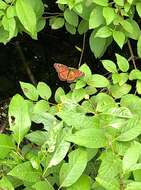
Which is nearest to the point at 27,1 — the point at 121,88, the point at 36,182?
the point at 121,88

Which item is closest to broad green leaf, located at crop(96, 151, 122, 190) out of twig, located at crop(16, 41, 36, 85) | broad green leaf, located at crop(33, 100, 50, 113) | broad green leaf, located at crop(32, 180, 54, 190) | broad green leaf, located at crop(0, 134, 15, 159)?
broad green leaf, located at crop(32, 180, 54, 190)

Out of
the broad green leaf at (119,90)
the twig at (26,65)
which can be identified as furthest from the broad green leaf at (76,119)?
the twig at (26,65)

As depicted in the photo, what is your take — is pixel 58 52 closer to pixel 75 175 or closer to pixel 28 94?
pixel 28 94

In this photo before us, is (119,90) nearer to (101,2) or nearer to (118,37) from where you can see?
(118,37)

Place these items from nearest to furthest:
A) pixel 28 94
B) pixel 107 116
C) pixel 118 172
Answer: pixel 118 172
pixel 107 116
pixel 28 94

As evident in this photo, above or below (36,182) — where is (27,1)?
above
